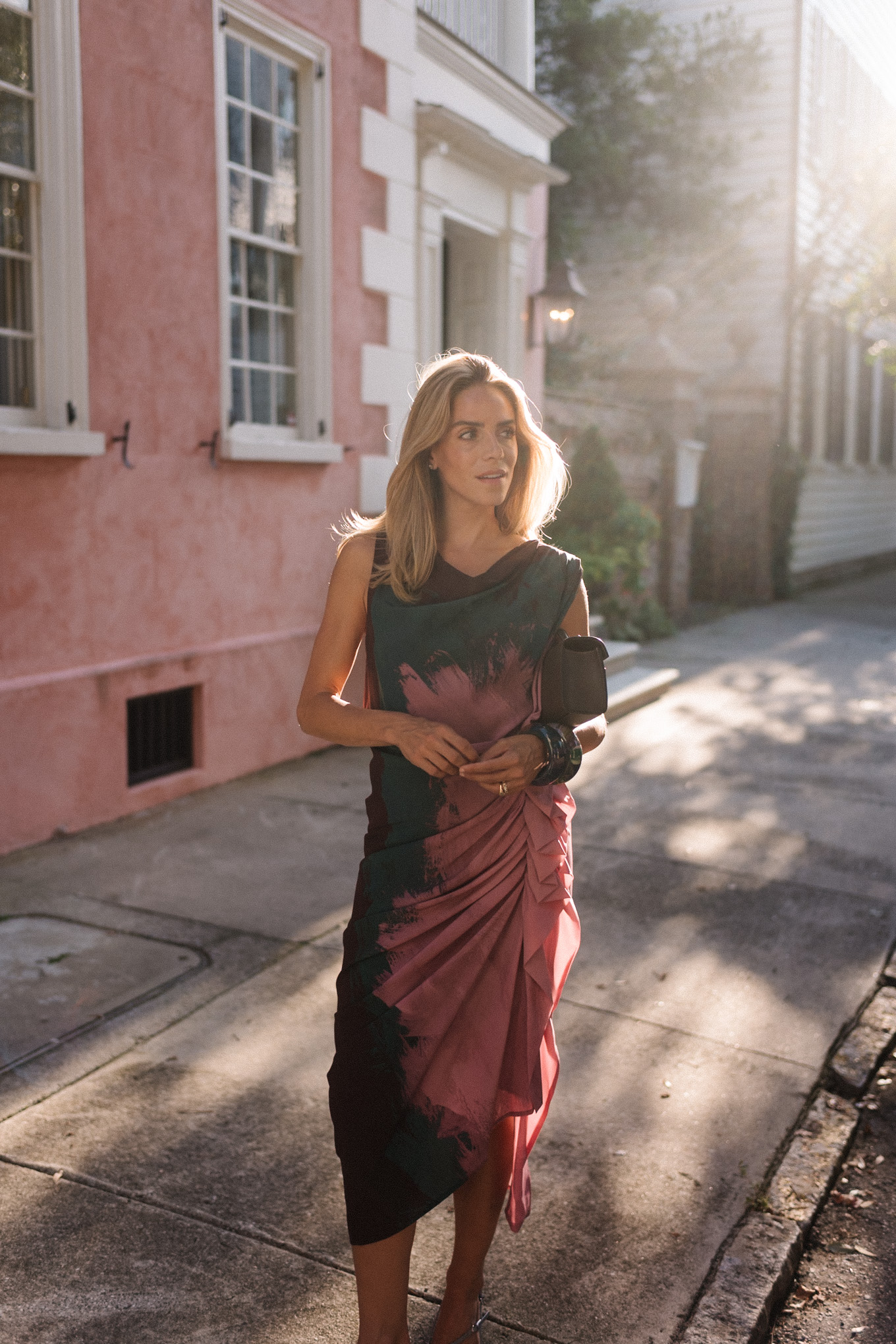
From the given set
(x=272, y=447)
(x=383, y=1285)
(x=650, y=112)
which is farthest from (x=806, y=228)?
(x=383, y=1285)

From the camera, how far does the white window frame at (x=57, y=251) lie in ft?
17.8

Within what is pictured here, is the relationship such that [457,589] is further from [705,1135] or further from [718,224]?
[718,224]

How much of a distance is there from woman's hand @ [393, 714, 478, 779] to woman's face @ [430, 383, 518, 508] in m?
0.51

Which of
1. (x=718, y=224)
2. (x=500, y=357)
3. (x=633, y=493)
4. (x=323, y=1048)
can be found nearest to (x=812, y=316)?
(x=718, y=224)

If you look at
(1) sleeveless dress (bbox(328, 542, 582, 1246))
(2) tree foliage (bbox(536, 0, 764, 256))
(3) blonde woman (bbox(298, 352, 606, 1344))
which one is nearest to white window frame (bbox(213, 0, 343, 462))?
(3) blonde woman (bbox(298, 352, 606, 1344))

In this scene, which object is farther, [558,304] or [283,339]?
[558,304]

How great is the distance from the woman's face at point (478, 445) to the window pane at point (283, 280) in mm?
5234

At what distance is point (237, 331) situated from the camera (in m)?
6.97

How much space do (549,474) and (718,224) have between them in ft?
53.5

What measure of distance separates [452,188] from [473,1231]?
8.05 metres

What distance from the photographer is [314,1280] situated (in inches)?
104

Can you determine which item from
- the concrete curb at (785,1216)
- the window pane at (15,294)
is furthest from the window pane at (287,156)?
the concrete curb at (785,1216)

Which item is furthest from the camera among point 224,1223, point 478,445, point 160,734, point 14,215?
point 160,734

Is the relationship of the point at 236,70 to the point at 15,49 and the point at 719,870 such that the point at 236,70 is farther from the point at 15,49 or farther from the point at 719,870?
the point at 719,870
